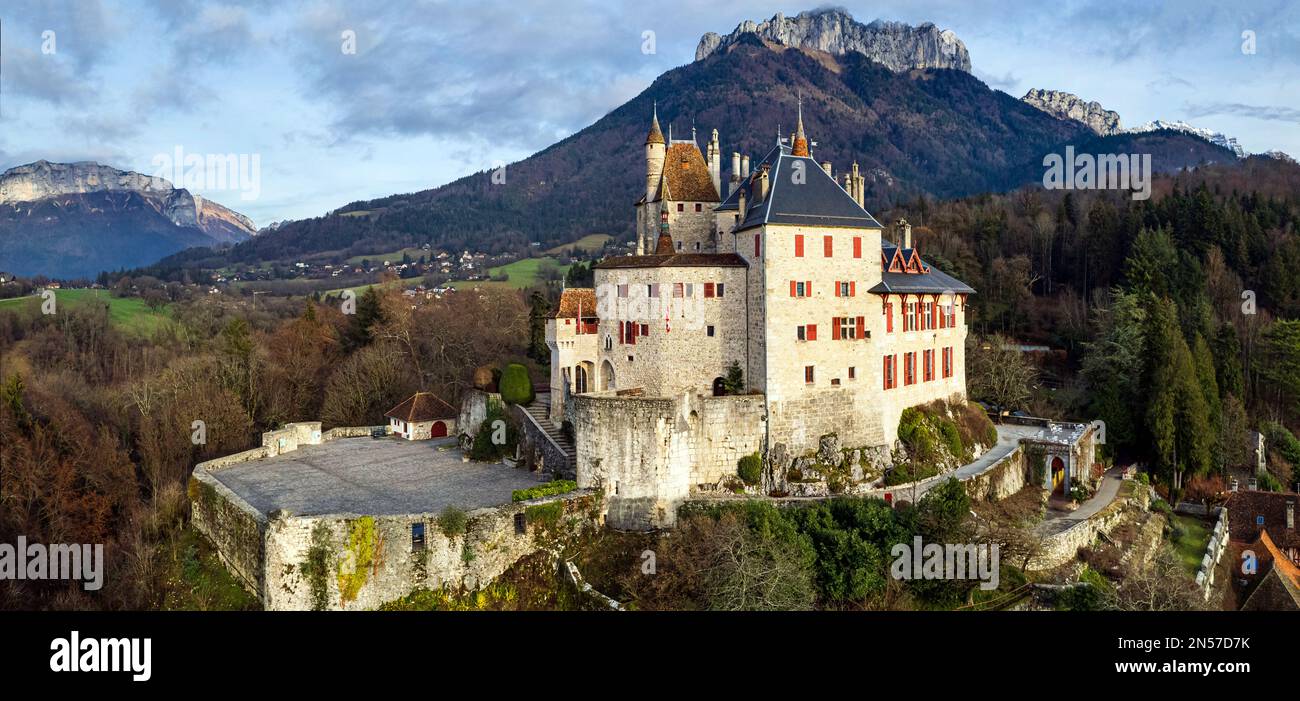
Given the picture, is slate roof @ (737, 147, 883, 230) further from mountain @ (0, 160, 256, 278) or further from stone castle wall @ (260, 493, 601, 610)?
mountain @ (0, 160, 256, 278)

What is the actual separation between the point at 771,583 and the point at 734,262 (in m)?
13.0

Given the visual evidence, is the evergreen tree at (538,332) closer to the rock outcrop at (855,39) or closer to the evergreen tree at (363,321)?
the evergreen tree at (363,321)

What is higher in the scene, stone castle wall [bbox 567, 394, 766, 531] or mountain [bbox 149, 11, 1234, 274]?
mountain [bbox 149, 11, 1234, 274]

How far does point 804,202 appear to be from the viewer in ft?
101

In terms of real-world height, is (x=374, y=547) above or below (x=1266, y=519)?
above

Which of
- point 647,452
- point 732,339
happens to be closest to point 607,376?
point 732,339

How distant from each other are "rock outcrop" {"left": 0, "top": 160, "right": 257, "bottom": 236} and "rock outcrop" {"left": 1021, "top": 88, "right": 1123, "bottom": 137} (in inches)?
6210

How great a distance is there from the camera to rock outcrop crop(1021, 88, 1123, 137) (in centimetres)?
15612

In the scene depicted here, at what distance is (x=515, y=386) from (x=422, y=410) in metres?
8.82

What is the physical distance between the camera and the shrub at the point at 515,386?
36.9 m

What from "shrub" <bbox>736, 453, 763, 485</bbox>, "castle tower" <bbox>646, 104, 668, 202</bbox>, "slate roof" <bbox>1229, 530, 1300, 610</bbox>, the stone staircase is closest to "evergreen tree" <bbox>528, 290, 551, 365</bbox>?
the stone staircase

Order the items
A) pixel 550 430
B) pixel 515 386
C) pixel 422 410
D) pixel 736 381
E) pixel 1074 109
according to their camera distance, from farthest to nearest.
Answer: pixel 1074 109 < pixel 422 410 < pixel 515 386 < pixel 550 430 < pixel 736 381

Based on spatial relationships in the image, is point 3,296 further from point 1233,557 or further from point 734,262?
point 1233,557

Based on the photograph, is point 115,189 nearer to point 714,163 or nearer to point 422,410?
point 422,410
